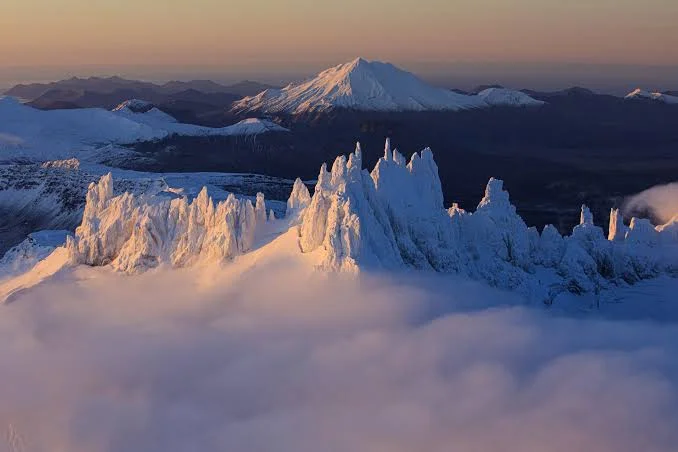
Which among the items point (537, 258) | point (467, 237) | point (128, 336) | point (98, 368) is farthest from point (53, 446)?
point (537, 258)

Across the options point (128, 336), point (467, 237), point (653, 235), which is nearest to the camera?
point (128, 336)

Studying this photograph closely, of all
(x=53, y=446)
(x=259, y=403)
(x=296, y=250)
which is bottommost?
(x=53, y=446)

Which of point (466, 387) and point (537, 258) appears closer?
point (466, 387)

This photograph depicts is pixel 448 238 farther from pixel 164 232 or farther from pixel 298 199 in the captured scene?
pixel 164 232

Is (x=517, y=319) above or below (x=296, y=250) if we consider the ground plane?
below

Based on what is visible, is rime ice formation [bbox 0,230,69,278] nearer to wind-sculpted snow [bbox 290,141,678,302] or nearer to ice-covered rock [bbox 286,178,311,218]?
ice-covered rock [bbox 286,178,311,218]

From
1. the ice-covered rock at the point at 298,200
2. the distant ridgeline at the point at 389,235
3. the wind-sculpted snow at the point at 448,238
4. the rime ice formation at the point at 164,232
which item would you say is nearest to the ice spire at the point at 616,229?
the wind-sculpted snow at the point at 448,238

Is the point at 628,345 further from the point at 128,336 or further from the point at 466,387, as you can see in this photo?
the point at 128,336
